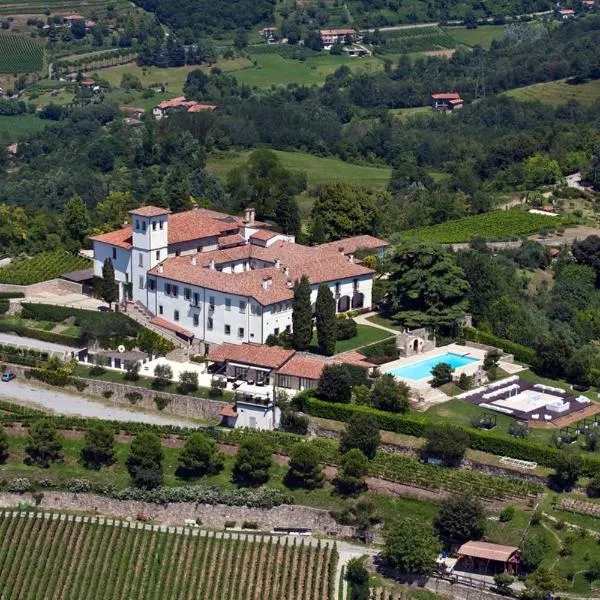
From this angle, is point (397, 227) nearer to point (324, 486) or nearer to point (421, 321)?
point (421, 321)

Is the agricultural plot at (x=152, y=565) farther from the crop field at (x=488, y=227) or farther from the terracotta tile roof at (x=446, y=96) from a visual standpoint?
the terracotta tile roof at (x=446, y=96)

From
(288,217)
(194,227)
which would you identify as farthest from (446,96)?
(194,227)

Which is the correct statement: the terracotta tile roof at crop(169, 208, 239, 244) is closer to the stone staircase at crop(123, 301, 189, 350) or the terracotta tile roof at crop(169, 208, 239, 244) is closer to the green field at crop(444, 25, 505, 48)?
the stone staircase at crop(123, 301, 189, 350)

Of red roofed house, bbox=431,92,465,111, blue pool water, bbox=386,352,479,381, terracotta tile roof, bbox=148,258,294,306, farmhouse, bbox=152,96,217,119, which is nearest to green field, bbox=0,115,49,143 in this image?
farmhouse, bbox=152,96,217,119

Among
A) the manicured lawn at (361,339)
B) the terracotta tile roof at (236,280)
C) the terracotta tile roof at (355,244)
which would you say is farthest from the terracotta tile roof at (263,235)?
the manicured lawn at (361,339)

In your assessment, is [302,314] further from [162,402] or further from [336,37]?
Result: [336,37]
